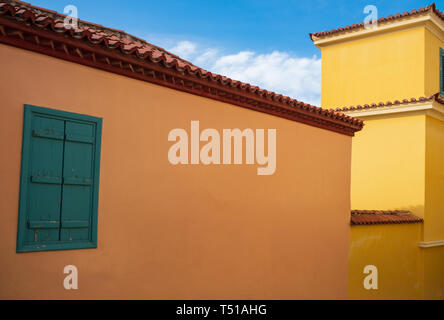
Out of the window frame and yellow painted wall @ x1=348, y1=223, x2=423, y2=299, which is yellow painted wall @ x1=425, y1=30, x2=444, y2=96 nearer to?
yellow painted wall @ x1=348, y1=223, x2=423, y2=299

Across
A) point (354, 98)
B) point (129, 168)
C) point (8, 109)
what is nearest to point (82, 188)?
point (129, 168)

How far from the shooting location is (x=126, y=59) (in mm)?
6211

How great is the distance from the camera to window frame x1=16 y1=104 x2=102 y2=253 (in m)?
5.26

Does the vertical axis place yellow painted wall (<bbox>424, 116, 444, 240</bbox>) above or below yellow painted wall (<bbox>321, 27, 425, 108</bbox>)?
below

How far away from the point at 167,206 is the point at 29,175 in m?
2.07

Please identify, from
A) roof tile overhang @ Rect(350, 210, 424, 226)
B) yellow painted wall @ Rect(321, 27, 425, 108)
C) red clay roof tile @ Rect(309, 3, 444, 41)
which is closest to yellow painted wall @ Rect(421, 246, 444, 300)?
roof tile overhang @ Rect(350, 210, 424, 226)

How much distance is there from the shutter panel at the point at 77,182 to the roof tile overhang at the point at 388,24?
1136 cm

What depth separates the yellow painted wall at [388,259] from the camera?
10.6 m

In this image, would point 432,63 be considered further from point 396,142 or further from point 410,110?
point 396,142

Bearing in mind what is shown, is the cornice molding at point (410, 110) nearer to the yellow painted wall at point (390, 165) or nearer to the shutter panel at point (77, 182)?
the yellow painted wall at point (390, 165)

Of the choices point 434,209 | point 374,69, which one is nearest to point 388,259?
point 434,209

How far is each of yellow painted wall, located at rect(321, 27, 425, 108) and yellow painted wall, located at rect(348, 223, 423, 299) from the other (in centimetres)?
443

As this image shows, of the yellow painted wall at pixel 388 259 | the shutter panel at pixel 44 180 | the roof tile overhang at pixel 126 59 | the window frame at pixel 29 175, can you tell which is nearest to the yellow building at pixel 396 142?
the yellow painted wall at pixel 388 259

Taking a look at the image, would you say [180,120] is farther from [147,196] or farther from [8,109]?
[8,109]
